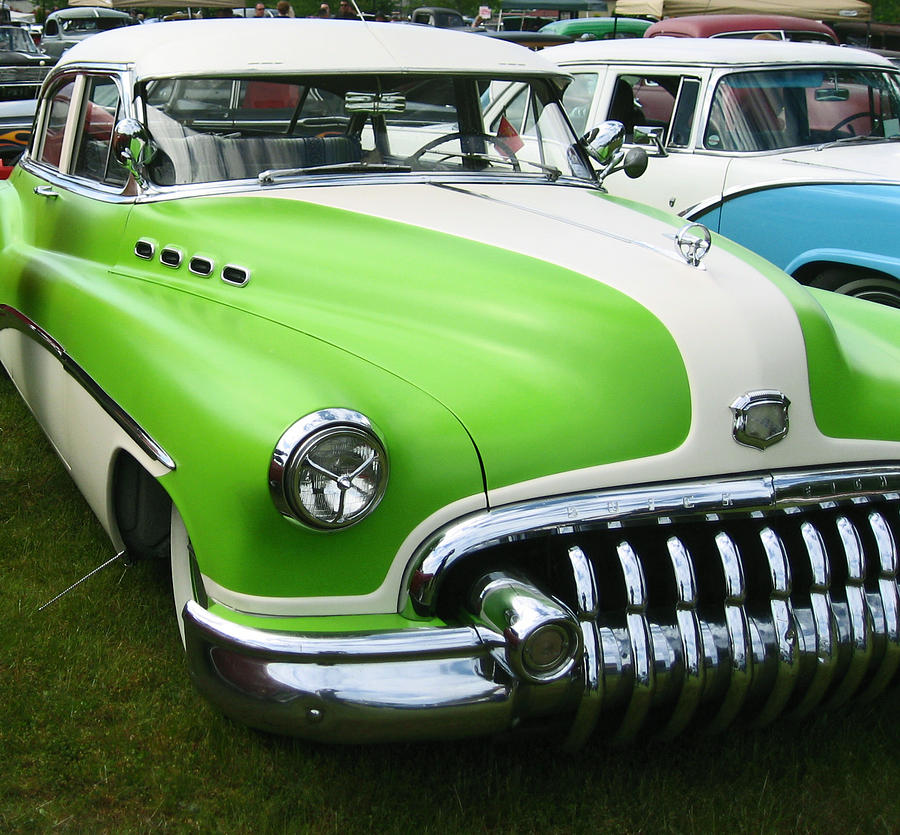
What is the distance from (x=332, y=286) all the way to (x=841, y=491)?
1359mm

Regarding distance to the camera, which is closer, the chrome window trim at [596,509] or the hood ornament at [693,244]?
the chrome window trim at [596,509]

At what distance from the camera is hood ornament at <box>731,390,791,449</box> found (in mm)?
2469

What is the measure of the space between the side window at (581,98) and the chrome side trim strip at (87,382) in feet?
11.7

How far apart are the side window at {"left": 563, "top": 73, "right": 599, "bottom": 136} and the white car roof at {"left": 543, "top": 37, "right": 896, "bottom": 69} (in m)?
0.10

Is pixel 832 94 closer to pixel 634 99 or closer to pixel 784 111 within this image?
pixel 784 111

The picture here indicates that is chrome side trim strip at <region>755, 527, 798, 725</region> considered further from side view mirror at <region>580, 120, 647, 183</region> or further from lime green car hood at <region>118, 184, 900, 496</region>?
side view mirror at <region>580, 120, 647, 183</region>

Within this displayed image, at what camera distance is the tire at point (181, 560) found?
8.71 ft

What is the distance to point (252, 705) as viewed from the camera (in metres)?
2.22

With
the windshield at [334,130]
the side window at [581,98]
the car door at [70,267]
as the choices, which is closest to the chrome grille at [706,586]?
the car door at [70,267]

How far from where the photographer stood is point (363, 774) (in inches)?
102

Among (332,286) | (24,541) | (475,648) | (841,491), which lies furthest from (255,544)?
(24,541)

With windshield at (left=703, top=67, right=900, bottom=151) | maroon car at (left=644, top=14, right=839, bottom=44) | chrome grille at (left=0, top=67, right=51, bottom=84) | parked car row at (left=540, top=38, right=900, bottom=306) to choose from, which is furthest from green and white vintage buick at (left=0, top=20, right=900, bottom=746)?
maroon car at (left=644, top=14, right=839, bottom=44)

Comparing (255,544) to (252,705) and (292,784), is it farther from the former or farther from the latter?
(292,784)

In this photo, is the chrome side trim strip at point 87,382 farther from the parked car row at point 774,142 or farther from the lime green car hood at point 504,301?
the parked car row at point 774,142
